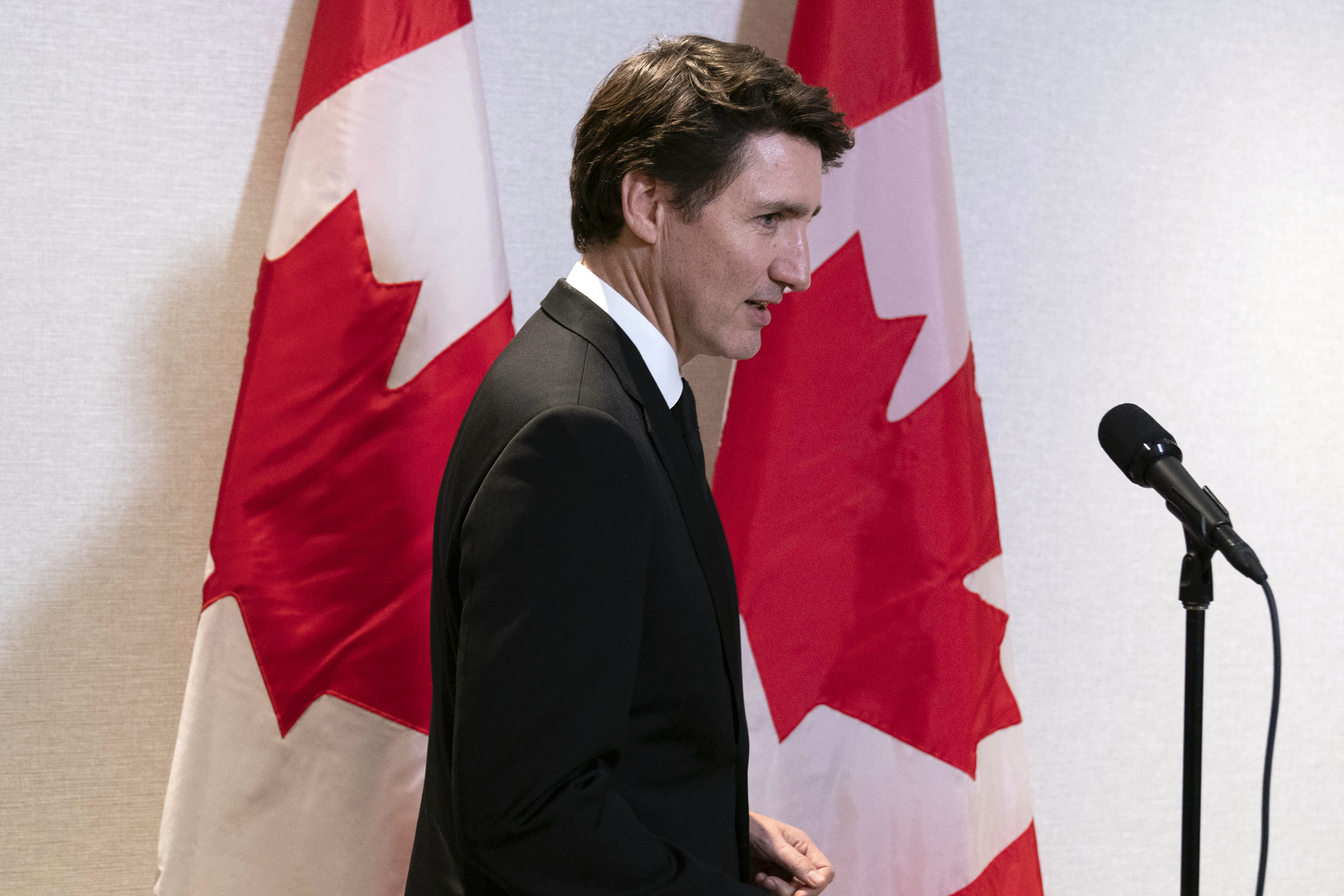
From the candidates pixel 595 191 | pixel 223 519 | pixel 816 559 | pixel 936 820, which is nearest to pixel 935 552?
pixel 816 559

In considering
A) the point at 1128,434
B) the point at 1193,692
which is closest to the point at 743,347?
the point at 1128,434

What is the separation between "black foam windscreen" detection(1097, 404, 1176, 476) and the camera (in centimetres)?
85

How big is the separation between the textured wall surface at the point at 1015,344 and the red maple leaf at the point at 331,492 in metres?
0.23

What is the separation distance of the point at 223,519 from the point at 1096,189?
1566mm

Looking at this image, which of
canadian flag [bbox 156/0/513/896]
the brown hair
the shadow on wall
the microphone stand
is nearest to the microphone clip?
the microphone stand

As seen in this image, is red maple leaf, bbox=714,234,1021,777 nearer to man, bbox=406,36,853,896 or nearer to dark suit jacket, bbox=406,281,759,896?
man, bbox=406,36,853,896

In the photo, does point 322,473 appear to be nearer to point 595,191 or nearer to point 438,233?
point 438,233

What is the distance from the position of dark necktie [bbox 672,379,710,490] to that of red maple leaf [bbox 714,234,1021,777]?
470 millimetres

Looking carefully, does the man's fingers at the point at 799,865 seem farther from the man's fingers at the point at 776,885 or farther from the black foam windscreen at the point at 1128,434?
the black foam windscreen at the point at 1128,434

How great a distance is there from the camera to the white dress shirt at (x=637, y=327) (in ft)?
2.71

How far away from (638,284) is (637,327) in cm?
5

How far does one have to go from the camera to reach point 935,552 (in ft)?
4.60

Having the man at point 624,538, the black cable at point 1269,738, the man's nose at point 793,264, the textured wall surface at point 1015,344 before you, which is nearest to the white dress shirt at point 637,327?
the man at point 624,538

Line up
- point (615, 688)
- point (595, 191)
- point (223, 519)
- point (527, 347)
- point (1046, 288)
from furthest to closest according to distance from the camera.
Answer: point (1046, 288), point (223, 519), point (595, 191), point (527, 347), point (615, 688)
